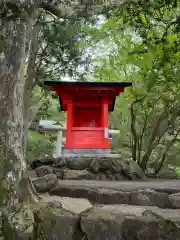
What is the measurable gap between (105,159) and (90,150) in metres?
1.15

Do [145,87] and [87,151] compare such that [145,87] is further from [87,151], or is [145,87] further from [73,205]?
[73,205]

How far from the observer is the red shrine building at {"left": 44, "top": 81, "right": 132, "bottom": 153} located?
8609mm

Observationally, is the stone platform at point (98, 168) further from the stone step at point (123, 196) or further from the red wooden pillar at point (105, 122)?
the stone step at point (123, 196)

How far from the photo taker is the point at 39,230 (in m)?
2.65

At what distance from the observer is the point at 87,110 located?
31.9 feet

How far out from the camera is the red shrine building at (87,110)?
8609 mm

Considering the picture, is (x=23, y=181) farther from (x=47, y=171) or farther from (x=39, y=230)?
(x=47, y=171)

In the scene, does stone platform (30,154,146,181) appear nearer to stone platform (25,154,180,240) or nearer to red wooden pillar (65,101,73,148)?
red wooden pillar (65,101,73,148)

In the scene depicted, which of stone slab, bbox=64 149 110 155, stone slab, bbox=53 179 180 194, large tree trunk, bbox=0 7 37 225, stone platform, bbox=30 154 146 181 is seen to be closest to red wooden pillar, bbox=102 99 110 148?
stone slab, bbox=64 149 110 155

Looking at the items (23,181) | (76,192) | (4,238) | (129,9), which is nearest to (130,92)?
(129,9)

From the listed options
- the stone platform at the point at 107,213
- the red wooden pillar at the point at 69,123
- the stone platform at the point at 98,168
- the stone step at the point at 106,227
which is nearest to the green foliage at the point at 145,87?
the stone platform at the point at 98,168

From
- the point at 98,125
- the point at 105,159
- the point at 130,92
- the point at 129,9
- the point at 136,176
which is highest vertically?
the point at 129,9

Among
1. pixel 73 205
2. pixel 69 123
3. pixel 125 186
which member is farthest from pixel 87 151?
pixel 73 205

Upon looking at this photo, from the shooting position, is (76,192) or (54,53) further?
(54,53)
